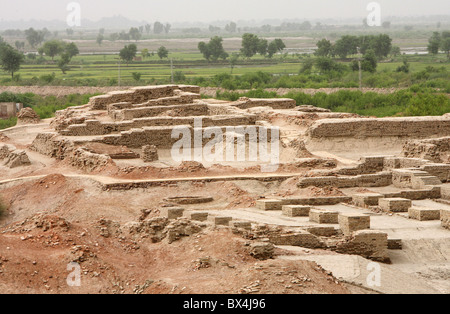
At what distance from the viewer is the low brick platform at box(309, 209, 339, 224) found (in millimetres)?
17891

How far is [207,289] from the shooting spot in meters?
12.8

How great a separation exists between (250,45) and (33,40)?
1780 inches

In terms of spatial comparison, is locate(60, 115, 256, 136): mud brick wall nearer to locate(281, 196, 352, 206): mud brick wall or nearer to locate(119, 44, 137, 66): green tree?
locate(281, 196, 352, 206): mud brick wall

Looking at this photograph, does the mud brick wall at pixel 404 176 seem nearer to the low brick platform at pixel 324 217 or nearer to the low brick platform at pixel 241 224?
the low brick platform at pixel 324 217

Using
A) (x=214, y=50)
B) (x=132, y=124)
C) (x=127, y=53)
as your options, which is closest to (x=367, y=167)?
(x=132, y=124)

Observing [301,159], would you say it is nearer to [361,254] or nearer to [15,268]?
[361,254]

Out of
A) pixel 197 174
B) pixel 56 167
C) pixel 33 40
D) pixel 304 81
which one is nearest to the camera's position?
pixel 197 174

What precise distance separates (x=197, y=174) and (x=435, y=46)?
69.4 metres

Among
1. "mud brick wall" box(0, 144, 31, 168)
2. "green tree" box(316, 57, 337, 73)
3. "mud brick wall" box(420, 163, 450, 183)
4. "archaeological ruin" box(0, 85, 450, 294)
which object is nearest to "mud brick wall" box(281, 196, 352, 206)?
"archaeological ruin" box(0, 85, 450, 294)

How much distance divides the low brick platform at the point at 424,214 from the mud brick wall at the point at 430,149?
5724mm

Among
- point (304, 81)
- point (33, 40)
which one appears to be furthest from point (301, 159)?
point (33, 40)
